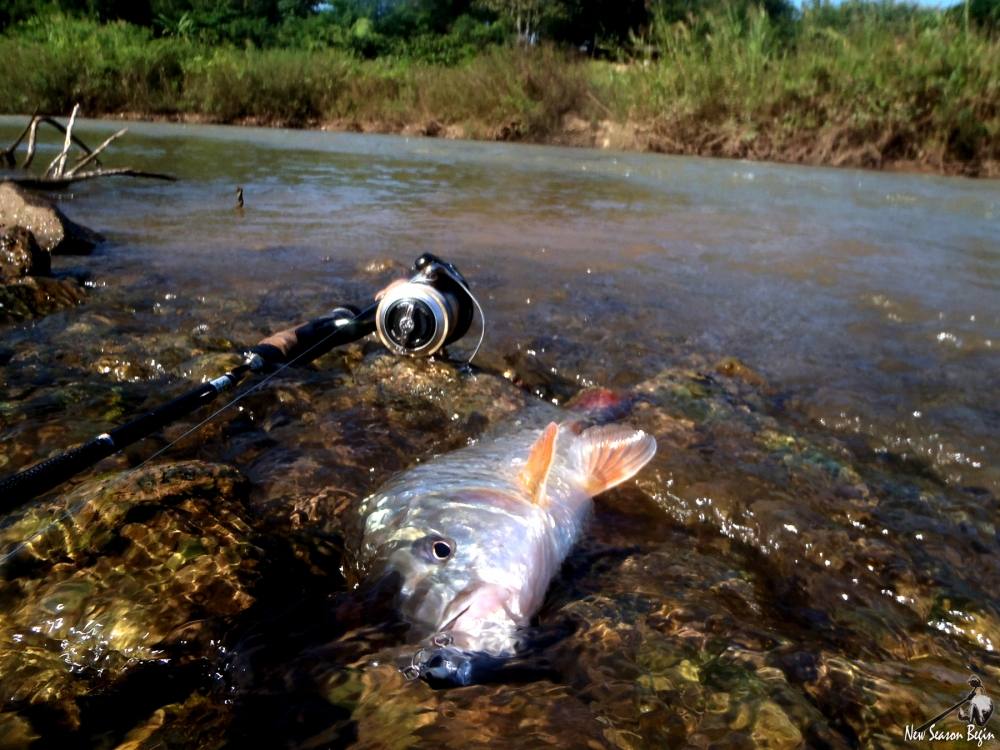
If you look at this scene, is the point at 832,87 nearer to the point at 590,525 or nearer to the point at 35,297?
the point at 35,297

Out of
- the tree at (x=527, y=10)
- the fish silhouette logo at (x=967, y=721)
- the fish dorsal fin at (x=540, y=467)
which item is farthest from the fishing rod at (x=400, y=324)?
the tree at (x=527, y=10)

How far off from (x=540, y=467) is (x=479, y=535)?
0.30 m

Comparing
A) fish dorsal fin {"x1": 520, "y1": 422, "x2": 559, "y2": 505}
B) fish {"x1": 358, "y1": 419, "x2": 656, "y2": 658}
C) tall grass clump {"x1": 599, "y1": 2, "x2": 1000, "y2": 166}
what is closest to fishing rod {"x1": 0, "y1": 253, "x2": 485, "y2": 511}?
fish {"x1": 358, "y1": 419, "x2": 656, "y2": 658}

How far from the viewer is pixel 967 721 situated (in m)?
1.60

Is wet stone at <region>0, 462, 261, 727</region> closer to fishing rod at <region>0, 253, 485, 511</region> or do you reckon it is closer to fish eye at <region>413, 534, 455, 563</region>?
fish eye at <region>413, 534, 455, 563</region>

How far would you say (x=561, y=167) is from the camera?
46.3ft

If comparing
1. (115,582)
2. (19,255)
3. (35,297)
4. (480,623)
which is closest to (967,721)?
(480,623)

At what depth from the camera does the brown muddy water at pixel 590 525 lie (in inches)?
61.3

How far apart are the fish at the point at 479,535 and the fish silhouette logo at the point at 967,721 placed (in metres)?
0.87

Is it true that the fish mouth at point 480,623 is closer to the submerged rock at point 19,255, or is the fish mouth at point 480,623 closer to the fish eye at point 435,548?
the fish eye at point 435,548

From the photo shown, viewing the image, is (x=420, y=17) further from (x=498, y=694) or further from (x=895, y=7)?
(x=498, y=694)

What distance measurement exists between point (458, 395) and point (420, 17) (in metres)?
51.9

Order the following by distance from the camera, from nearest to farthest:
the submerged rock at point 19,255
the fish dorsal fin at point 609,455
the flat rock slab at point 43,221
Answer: the fish dorsal fin at point 609,455
the submerged rock at point 19,255
the flat rock slab at point 43,221

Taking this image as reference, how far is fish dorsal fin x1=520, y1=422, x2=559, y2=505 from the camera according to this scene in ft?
6.49
